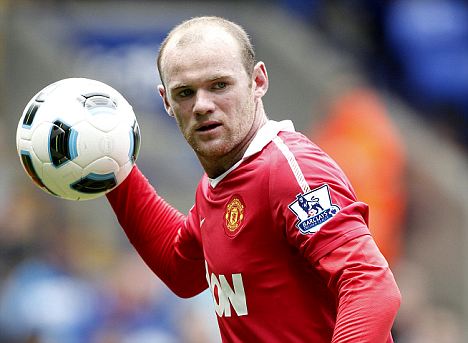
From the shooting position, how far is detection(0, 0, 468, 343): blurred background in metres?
9.21

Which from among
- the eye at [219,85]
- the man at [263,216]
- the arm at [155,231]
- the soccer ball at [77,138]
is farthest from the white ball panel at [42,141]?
the eye at [219,85]

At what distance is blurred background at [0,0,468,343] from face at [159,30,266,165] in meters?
4.72

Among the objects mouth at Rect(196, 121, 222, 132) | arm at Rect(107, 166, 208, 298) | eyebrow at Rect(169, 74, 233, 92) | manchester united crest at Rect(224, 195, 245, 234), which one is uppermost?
eyebrow at Rect(169, 74, 233, 92)

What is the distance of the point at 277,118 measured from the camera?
39.8 ft

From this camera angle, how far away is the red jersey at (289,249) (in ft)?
12.4

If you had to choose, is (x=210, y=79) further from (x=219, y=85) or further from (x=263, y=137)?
(x=263, y=137)

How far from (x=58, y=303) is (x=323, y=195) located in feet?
18.1

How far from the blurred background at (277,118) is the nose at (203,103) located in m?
4.83

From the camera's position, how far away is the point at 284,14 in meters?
13.2

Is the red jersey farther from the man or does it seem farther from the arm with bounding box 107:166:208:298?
the arm with bounding box 107:166:208:298

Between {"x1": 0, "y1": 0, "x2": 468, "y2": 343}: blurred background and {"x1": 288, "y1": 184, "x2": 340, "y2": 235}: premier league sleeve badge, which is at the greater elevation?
{"x1": 288, "y1": 184, "x2": 340, "y2": 235}: premier league sleeve badge

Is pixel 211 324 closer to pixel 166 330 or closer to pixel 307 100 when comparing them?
pixel 166 330

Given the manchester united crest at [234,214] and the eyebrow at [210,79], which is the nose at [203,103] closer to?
the eyebrow at [210,79]

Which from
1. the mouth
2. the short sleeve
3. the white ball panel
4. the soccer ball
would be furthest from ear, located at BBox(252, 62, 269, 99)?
the white ball panel
